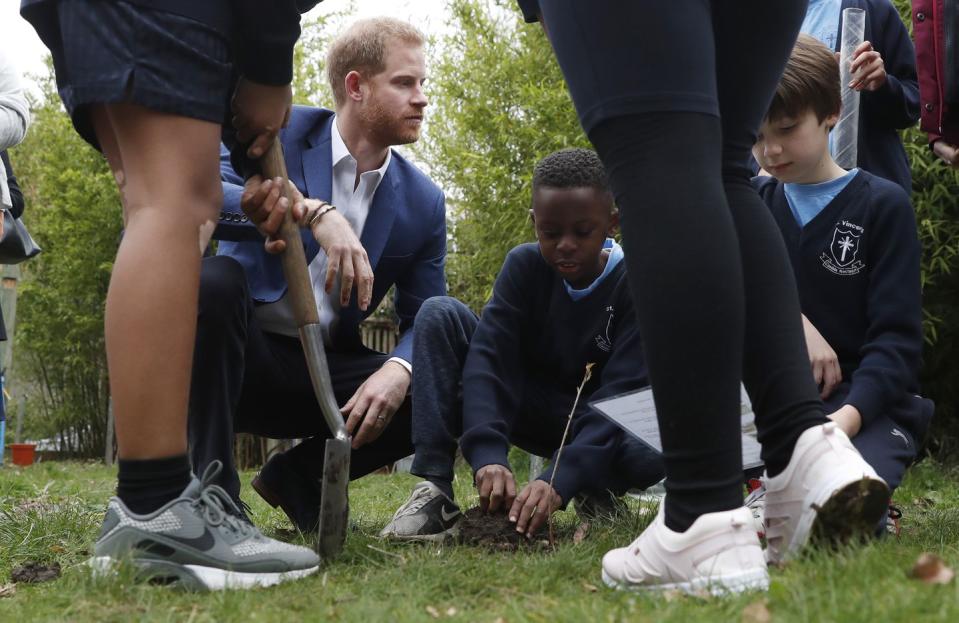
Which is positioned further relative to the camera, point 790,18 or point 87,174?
point 87,174

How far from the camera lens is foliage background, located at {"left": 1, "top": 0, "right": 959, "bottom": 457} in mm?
6148

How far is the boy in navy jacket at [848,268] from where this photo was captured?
7.89ft

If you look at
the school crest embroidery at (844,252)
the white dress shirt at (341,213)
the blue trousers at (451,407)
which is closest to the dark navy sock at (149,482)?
the blue trousers at (451,407)

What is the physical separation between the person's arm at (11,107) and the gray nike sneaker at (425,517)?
240 cm

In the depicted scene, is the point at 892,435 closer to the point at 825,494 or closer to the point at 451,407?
the point at 825,494

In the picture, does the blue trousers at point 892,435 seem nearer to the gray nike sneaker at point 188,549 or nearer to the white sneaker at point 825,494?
the white sneaker at point 825,494

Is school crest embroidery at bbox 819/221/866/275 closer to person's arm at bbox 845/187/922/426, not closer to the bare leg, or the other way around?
person's arm at bbox 845/187/922/426

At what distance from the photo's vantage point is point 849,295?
8.46 feet

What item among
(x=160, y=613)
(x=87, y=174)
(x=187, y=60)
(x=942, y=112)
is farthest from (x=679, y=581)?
(x=87, y=174)

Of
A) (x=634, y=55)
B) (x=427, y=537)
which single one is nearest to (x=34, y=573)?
(x=427, y=537)

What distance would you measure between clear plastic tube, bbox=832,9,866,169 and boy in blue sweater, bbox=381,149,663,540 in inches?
31.6

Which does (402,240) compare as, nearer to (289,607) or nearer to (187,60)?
(187,60)

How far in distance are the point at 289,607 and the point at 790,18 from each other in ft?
4.23

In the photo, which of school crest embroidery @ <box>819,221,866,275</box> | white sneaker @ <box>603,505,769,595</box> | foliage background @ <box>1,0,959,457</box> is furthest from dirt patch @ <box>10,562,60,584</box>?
foliage background @ <box>1,0,959,457</box>
